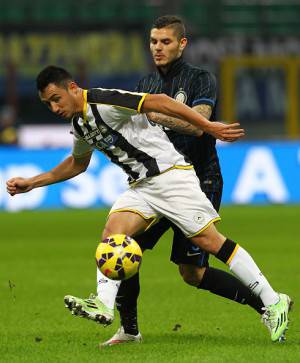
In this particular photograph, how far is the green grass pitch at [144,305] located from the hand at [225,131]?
1.37m

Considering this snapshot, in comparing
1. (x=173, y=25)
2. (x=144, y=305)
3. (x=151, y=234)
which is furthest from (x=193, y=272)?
(x=144, y=305)

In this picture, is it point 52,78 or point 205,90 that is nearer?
point 52,78

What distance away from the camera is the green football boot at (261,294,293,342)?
311 inches

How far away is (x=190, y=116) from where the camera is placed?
7.62 m

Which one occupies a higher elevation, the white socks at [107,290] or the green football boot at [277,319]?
the white socks at [107,290]

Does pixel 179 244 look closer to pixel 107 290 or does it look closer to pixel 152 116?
pixel 107 290

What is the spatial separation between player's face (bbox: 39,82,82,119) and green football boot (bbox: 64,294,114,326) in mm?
1190

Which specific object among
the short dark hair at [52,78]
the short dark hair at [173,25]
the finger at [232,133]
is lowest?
the finger at [232,133]

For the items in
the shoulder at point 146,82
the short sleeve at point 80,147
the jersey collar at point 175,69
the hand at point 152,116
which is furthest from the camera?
the shoulder at point 146,82

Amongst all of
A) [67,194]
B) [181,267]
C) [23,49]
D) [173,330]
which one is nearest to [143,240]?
[181,267]

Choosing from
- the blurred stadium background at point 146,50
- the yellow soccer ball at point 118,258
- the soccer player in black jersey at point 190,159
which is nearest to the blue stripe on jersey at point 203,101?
the soccer player in black jersey at point 190,159

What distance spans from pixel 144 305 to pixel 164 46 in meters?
2.86

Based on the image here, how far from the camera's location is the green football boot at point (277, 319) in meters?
7.90

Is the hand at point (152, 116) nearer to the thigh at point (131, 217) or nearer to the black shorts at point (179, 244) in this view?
the thigh at point (131, 217)
